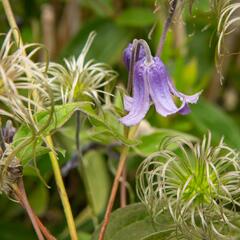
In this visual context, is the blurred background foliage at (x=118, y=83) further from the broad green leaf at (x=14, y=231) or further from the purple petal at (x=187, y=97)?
the purple petal at (x=187, y=97)

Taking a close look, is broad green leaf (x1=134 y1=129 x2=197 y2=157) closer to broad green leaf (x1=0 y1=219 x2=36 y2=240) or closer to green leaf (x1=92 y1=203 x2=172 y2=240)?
green leaf (x1=92 y1=203 x2=172 y2=240)

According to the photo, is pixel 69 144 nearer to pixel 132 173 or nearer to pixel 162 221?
pixel 132 173

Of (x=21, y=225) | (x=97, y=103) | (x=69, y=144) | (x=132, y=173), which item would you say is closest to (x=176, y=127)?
(x=132, y=173)

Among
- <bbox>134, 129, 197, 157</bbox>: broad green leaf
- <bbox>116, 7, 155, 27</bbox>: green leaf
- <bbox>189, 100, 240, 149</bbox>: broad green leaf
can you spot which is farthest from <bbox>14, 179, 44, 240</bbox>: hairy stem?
<bbox>116, 7, 155, 27</bbox>: green leaf

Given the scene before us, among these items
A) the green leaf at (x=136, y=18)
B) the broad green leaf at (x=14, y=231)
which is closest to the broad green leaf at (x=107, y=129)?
the broad green leaf at (x=14, y=231)

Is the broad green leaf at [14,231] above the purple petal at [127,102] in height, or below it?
below

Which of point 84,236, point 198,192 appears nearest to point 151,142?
point 84,236

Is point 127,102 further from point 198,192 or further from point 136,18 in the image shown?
point 136,18
